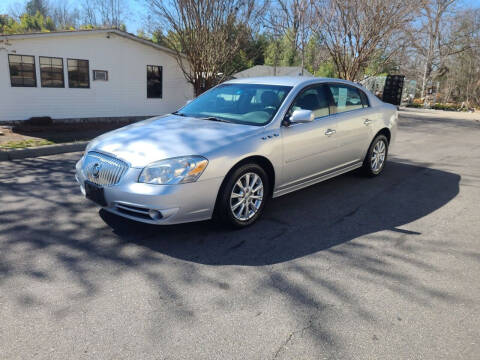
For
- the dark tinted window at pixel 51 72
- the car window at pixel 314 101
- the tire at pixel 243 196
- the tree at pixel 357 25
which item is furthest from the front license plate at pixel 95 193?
the tree at pixel 357 25

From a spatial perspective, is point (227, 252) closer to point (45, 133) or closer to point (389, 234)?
point (389, 234)

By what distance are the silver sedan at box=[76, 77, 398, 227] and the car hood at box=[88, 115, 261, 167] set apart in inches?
0.4

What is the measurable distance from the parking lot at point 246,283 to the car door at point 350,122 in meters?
0.81

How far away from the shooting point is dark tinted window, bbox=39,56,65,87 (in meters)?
12.6

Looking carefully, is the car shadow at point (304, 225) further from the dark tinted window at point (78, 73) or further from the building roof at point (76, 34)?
the dark tinted window at point (78, 73)

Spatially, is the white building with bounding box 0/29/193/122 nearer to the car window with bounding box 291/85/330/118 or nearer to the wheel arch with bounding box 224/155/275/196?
the car window with bounding box 291/85/330/118

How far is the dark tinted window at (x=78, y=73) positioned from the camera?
13.3m

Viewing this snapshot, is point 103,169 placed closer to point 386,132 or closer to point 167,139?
point 167,139

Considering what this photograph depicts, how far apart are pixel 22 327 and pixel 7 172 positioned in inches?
188

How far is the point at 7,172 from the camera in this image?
6.44 m

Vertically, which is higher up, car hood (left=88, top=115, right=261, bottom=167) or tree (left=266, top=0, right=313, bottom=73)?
tree (left=266, top=0, right=313, bottom=73)

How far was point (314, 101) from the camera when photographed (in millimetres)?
5031

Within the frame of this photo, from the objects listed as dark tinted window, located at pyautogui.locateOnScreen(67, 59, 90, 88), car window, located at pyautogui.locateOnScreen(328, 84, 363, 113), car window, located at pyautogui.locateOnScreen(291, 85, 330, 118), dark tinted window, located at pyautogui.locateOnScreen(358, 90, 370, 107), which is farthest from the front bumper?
dark tinted window, located at pyautogui.locateOnScreen(67, 59, 90, 88)

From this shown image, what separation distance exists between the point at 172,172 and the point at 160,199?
278 millimetres
